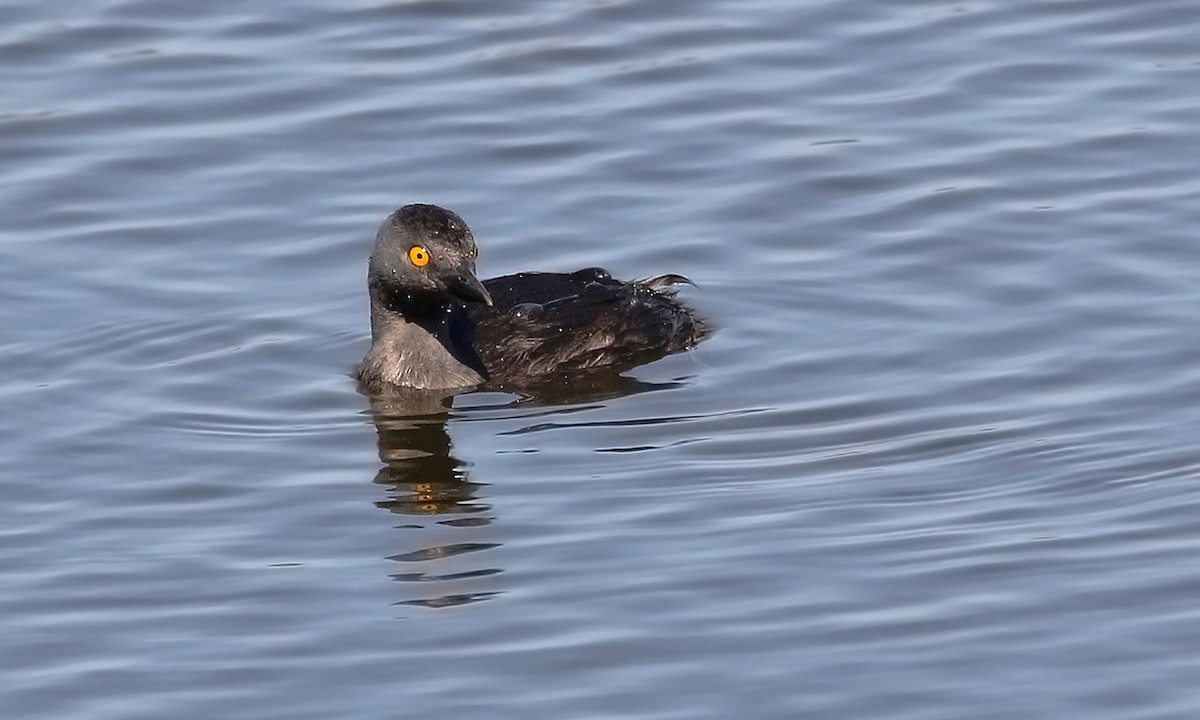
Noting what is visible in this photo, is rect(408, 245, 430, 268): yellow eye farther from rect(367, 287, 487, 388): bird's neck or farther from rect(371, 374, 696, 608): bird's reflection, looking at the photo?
rect(371, 374, 696, 608): bird's reflection

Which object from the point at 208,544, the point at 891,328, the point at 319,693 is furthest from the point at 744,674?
the point at 891,328

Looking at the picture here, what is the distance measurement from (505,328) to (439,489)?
1.90 meters

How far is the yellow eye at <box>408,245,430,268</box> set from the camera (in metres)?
13.3

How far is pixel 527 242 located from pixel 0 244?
2.99 metres

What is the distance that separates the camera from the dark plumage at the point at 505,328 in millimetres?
13500

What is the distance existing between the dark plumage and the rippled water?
30 cm

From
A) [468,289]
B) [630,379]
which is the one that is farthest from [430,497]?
[630,379]

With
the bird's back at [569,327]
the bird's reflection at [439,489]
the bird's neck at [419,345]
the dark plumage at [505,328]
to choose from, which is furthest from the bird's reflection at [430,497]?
the bird's back at [569,327]

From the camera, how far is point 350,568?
35.2 feet

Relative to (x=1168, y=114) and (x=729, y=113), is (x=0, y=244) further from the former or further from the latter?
(x=1168, y=114)

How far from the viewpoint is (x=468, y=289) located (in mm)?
13109

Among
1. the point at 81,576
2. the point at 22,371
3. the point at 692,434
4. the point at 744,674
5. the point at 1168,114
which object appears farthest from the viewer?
the point at 1168,114

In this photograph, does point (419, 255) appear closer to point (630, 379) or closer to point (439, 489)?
point (630, 379)

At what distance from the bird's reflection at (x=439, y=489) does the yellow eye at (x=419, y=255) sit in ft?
2.19
